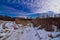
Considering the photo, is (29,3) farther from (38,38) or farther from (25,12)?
(38,38)

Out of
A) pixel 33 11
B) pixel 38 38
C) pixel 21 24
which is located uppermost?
pixel 33 11

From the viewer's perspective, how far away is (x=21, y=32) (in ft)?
6.09

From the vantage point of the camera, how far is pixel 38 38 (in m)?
1.84

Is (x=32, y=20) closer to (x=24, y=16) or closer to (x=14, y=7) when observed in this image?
(x=24, y=16)

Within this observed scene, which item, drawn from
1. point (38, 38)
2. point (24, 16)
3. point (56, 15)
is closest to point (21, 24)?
point (24, 16)

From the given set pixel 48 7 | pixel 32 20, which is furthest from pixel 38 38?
pixel 48 7

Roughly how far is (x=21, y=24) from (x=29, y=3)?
0.21m

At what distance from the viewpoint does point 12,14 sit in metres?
1.86

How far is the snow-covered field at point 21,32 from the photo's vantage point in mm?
1839

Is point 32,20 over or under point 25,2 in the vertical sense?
under

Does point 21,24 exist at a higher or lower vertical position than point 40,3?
lower

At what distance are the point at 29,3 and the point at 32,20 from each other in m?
0.16

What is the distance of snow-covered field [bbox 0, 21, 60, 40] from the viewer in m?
1.84

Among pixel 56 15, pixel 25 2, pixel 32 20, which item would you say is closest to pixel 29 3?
pixel 25 2
